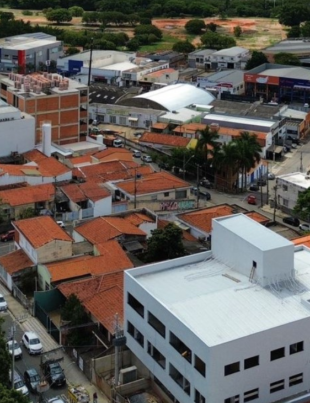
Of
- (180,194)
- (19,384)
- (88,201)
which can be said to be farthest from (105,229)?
(19,384)

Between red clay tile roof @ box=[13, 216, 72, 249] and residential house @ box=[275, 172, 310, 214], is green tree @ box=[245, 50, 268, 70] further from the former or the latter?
red clay tile roof @ box=[13, 216, 72, 249]

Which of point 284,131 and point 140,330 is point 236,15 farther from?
point 140,330

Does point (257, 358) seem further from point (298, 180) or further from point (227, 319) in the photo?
point (298, 180)

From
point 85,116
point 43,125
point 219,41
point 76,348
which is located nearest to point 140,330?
point 76,348

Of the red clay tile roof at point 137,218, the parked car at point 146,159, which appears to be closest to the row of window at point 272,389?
the red clay tile roof at point 137,218

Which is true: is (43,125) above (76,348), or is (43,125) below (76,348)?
above

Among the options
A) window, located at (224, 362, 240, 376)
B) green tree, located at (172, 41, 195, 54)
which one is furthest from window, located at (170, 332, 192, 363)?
green tree, located at (172, 41, 195, 54)
